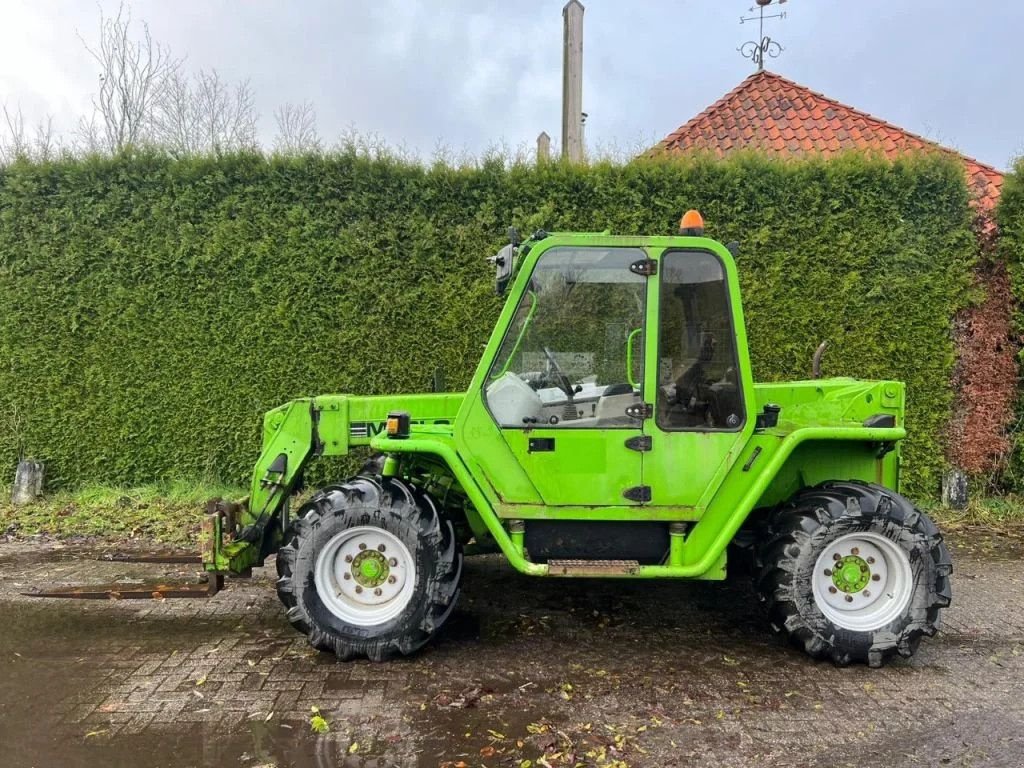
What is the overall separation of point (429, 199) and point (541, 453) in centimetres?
369

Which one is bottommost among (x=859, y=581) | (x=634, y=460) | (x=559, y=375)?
(x=859, y=581)

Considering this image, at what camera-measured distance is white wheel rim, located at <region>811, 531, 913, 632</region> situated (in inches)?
141

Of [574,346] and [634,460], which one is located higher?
[574,346]

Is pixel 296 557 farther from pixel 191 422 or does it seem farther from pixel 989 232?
pixel 989 232

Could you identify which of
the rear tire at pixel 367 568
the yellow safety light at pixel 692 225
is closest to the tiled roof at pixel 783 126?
the yellow safety light at pixel 692 225

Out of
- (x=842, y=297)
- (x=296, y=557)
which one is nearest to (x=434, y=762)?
(x=296, y=557)

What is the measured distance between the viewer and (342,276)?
6465mm

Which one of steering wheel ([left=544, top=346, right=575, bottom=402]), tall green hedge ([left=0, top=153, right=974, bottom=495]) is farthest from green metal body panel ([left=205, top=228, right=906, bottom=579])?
tall green hedge ([left=0, top=153, right=974, bottom=495])

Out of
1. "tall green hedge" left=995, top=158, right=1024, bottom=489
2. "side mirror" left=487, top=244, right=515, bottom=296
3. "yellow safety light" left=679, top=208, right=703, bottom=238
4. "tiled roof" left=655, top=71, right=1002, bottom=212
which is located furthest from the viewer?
"tiled roof" left=655, top=71, right=1002, bottom=212

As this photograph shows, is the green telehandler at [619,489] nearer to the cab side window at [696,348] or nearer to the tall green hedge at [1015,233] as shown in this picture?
the cab side window at [696,348]

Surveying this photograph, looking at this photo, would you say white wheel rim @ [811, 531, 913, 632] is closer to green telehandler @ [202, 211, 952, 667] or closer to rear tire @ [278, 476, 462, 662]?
green telehandler @ [202, 211, 952, 667]

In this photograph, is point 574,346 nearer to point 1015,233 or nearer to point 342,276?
point 342,276

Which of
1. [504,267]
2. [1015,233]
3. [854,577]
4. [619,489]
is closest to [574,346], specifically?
[504,267]

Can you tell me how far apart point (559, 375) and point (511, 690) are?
5.13ft
